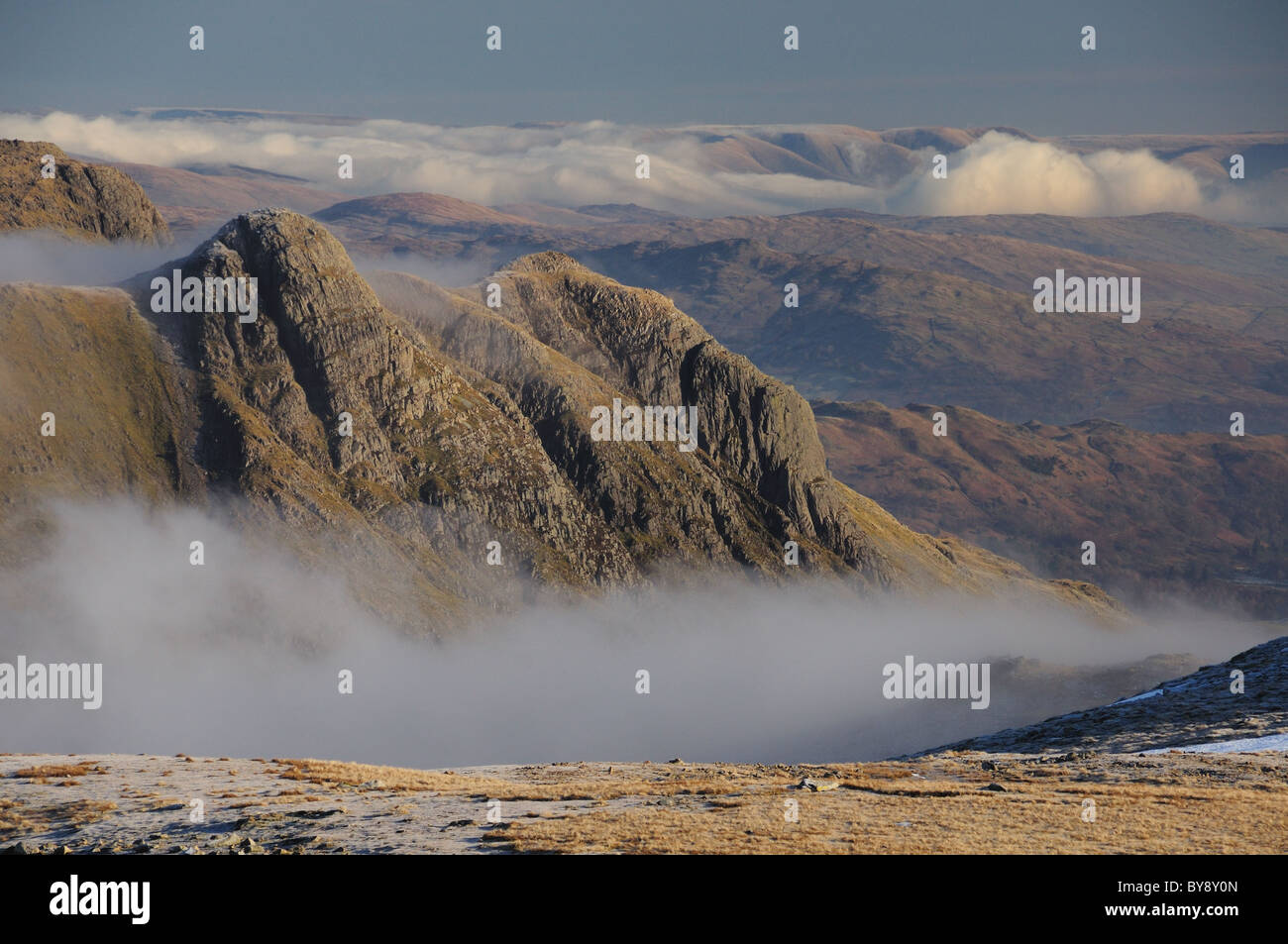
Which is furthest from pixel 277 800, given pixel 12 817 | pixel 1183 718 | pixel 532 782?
pixel 1183 718

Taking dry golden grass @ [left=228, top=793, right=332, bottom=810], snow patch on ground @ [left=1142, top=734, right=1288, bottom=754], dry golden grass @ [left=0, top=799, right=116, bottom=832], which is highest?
dry golden grass @ [left=0, top=799, right=116, bottom=832]

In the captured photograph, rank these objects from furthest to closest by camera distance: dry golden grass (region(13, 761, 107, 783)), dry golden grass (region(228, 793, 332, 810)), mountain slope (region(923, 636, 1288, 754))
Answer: mountain slope (region(923, 636, 1288, 754))
dry golden grass (region(13, 761, 107, 783))
dry golden grass (region(228, 793, 332, 810))

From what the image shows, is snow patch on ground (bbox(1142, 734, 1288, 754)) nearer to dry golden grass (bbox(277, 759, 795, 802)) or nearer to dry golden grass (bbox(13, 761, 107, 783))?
dry golden grass (bbox(277, 759, 795, 802))

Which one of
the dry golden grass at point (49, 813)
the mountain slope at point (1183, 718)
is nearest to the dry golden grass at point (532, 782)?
the dry golden grass at point (49, 813)

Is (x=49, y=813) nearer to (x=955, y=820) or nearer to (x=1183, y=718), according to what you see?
(x=955, y=820)

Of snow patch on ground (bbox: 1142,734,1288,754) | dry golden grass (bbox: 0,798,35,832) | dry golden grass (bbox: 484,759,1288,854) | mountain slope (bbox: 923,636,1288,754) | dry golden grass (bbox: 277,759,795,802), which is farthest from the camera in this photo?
mountain slope (bbox: 923,636,1288,754)

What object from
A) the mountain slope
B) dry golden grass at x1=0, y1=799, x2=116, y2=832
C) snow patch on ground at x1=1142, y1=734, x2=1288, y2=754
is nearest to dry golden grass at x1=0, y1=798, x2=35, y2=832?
dry golden grass at x1=0, y1=799, x2=116, y2=832

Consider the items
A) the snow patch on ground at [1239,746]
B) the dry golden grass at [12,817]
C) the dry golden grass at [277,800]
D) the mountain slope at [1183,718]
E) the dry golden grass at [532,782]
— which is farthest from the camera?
the mountain slope at [1183,718]

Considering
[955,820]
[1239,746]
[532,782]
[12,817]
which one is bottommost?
[532,782]

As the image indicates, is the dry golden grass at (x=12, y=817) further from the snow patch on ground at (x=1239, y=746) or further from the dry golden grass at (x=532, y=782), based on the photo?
the snow patch on ground at (x=1239, y=746)

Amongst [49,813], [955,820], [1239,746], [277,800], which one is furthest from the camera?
[1239,746]

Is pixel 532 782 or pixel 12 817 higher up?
pixel 12 817
